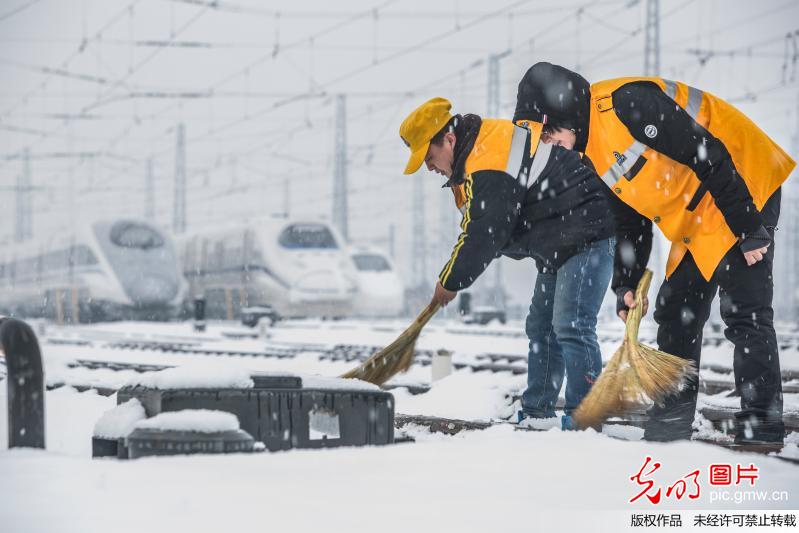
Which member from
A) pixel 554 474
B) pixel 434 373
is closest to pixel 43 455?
pixel 554 474

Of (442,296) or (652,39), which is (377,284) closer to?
(652,39)

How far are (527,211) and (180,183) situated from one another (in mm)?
22912

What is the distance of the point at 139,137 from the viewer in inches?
1072

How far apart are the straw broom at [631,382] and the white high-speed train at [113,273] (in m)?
17.5

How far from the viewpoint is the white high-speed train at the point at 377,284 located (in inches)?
876

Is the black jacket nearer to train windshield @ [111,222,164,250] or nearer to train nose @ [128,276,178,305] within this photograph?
train nose @ [128,276,178,305]

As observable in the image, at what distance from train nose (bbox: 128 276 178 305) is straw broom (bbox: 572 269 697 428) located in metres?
17.5

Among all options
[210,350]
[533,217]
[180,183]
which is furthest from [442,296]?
[180,183]

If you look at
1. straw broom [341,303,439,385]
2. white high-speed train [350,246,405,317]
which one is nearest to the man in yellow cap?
straw broom [341,303,439,385]

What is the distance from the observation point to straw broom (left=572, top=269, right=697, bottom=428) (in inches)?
136

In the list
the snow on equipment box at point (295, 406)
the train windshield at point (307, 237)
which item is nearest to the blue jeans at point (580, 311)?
the snow on equipment box at point (295, 406)

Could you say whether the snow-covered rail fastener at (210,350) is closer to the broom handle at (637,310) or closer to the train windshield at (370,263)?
the broom handle at (637,310)

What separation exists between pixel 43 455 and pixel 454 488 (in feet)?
4.02

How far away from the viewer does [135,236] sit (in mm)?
20219
